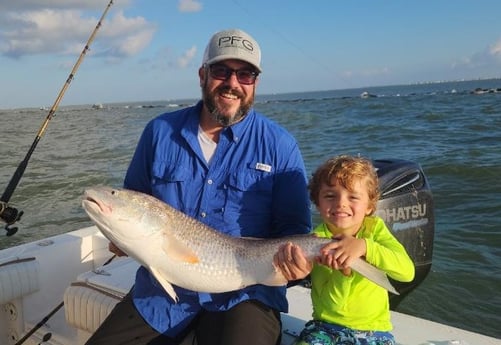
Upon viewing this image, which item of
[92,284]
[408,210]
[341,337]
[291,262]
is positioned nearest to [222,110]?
[291,262]

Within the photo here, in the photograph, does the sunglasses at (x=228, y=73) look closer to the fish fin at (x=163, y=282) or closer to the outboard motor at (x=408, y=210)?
the fish fin at (x=163, y=282)

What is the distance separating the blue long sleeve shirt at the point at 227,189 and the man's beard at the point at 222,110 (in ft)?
0.15

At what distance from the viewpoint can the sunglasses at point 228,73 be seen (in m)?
3.25

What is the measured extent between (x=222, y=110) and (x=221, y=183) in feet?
1.65

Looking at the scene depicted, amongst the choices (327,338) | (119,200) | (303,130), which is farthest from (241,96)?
(303,130)

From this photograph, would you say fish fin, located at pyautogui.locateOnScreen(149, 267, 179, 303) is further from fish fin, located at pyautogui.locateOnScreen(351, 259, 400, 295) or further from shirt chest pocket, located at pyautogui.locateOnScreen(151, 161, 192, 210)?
fish fin, located at pyautogui.locateOnScreen(351, 259, 400, 295)

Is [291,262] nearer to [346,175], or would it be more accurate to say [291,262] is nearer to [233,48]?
[346,175]

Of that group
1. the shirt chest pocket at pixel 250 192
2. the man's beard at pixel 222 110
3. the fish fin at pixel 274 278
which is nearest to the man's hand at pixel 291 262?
the fish fin at pixel 274 278

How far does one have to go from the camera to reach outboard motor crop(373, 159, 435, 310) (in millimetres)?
4887

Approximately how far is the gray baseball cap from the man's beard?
0.20 m

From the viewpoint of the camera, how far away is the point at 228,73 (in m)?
3.26

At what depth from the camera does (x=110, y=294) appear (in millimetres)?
3797

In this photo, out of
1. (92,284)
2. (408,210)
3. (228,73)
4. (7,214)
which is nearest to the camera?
(228,73)

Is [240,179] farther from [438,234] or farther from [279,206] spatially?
[438,234]
